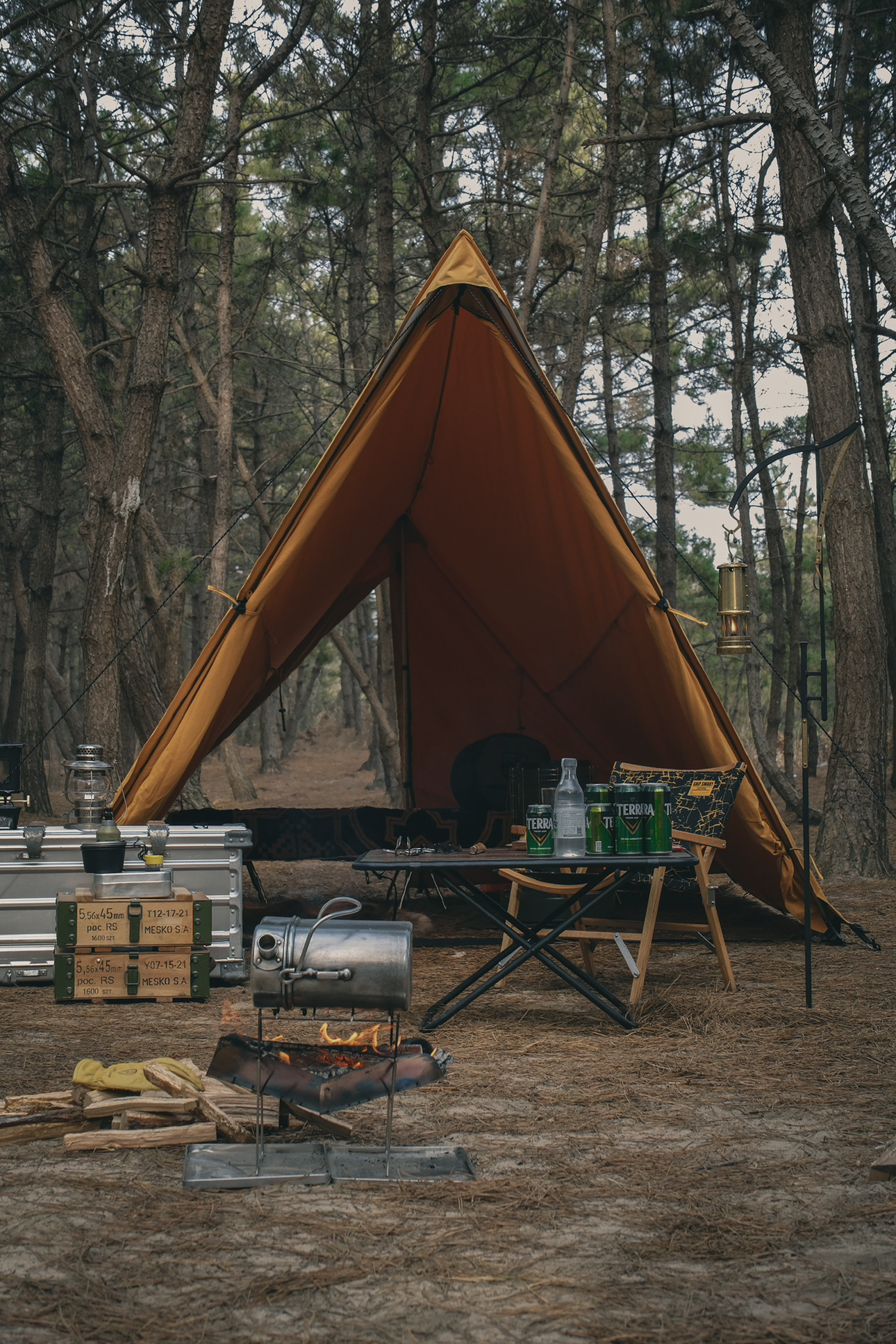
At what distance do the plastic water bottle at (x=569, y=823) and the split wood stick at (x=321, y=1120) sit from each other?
1243 mm

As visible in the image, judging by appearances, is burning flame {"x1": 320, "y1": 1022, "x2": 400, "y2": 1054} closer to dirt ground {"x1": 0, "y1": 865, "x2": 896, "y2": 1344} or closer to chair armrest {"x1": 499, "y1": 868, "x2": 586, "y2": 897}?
dirt ground {"x1": 0, "y1": 865, "x2": 896, "y2": 1344}

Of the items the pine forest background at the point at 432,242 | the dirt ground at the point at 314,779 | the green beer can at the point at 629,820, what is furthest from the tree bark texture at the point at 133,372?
the green beer can at the point at 629,820

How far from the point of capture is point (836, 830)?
6.99 meters

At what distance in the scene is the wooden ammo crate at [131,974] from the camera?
4.34 metres

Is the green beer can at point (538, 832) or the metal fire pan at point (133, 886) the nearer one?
the green beer can at point (538, 832)

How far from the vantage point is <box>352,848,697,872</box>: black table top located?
143 inches

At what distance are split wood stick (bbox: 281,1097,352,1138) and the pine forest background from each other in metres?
3.33

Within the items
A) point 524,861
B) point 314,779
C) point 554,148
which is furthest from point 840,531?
point 314,779

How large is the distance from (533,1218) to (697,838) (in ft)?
7.15

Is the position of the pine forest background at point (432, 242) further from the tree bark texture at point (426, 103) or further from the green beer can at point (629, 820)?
the green beer can at point (629, 820)

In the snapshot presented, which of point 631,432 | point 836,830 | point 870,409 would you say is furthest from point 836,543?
point 631,432

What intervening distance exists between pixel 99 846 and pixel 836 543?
15.5ft

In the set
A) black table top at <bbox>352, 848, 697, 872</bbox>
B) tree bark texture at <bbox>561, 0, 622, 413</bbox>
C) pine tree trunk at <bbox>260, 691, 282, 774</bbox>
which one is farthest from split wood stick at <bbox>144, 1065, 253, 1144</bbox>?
pine tree trunk at <bbox>260, 691, 282, 774</bbox>

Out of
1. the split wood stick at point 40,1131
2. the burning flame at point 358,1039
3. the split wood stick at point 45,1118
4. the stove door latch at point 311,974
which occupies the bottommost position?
the split wood stick at point 40,1131
